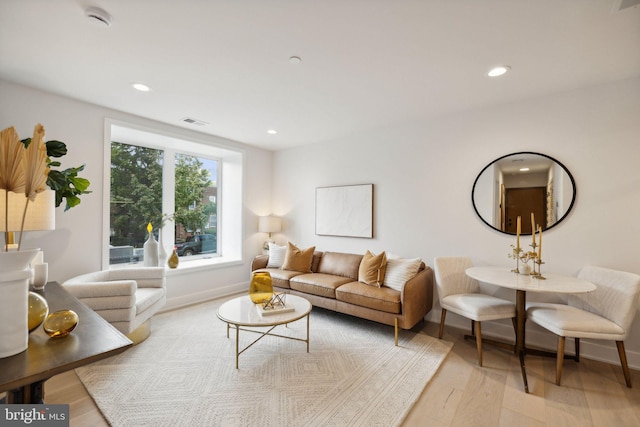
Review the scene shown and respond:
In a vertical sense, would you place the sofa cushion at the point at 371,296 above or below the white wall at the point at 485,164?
below

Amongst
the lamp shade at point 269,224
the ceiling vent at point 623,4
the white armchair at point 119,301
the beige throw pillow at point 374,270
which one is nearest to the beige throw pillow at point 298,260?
the lamp shade at point 269,224

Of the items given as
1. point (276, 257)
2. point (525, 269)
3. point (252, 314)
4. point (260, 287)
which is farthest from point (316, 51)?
point (276, 257)

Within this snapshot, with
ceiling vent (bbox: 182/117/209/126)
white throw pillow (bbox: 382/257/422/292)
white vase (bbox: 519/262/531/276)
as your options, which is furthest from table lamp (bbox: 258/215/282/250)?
Result: white vase (bbox: 519/262/531/276)

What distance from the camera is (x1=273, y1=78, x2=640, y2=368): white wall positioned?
8.22 ft

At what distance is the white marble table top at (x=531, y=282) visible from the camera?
2.08 metres

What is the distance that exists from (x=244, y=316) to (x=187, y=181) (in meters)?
2.98

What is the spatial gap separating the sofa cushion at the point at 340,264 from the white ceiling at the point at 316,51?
195cm

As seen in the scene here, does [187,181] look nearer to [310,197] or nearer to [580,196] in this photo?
[310,197]

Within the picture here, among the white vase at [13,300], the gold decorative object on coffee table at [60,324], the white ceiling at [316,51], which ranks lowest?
the gold decorative object on coffee table at [60,324]

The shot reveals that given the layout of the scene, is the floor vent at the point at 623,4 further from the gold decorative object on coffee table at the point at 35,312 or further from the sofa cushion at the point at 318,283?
the gold decorative object on coffee table at the point at 35,312

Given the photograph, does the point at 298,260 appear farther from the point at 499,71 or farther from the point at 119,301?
the point at 499,71

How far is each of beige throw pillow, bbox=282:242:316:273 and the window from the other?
1128 millimetres

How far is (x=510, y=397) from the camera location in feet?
6.59

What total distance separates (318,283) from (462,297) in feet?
5.15
